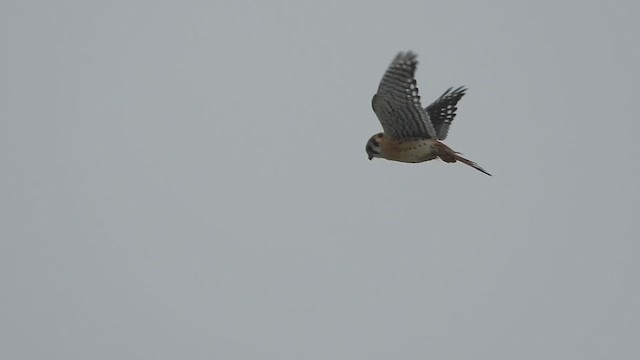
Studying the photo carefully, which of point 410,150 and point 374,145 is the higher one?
point 374,145

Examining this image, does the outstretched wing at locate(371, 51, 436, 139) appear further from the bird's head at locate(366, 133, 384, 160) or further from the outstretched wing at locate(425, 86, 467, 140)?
the outstretched wing at locate(425, 86, 467, 140)

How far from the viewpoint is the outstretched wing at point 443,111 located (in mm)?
18391

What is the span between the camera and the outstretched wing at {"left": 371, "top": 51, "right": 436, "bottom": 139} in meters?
15.0

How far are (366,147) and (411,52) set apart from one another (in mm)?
2935

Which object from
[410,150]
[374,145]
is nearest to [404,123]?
[410,150]

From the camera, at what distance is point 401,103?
15789 millimetres

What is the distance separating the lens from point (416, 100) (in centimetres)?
1562

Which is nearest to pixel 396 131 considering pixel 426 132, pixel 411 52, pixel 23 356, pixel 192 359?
pixel 426 132

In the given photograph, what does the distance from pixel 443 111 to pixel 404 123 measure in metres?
2.20

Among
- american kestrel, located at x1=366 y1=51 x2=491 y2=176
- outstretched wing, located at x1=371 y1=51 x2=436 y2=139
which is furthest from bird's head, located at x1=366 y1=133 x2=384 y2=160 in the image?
outstretched wing, located at x1=371 y1=51 x2=436 y2=139

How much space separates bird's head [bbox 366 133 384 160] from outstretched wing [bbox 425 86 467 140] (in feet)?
4.03

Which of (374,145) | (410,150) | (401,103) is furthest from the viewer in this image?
(374,145)

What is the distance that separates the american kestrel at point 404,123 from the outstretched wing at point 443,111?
0.72 ft

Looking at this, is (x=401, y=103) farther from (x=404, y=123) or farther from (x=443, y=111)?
(x=443, y=111)
